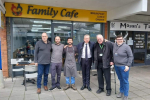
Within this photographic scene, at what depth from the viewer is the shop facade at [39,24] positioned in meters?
5.44

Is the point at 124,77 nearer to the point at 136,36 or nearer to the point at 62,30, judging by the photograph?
the point at 62,30

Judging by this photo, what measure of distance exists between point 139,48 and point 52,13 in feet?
18.5

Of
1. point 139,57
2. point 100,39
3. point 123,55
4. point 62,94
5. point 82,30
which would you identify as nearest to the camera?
point 123,55

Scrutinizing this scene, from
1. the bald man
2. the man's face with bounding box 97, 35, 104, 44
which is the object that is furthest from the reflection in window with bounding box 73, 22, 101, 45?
the man's face with bounding box 97, 35, 104, 44

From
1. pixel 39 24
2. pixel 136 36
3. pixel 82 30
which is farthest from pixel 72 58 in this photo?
pixel 136 36

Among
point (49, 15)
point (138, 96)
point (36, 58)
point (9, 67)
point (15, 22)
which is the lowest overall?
point (138, 96)

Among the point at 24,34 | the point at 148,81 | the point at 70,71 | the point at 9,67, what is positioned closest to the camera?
the point at 70,71

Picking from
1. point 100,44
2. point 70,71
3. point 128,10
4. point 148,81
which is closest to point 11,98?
point 70,71

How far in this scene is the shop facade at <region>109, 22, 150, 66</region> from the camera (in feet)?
23.6

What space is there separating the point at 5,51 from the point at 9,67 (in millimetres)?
697

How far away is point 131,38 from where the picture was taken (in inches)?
307

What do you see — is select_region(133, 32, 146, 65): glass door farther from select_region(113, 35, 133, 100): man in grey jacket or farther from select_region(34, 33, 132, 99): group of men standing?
select_region(113, 35, 133, 100): man in grey jacket

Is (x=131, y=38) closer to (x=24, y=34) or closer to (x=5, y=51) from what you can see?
(x=24, y=34)

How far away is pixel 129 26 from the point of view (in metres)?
7.33
